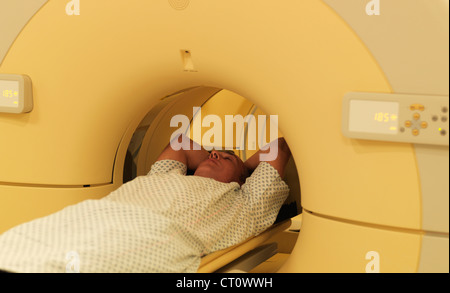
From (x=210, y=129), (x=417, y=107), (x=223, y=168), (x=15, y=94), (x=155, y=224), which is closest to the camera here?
(x=417, y=107)

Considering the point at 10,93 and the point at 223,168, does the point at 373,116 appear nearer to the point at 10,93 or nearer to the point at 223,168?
the point at 223,168

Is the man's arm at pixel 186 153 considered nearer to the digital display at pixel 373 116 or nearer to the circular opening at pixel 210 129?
the circular opening at pixel 210 129

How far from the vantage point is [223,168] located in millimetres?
1592

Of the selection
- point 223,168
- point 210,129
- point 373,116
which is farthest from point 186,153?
point 373,116

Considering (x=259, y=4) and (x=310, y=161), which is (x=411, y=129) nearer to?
(x=310, y=161)

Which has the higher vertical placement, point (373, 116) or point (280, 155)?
point (373, 116)

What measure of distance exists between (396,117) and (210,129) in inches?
38.6

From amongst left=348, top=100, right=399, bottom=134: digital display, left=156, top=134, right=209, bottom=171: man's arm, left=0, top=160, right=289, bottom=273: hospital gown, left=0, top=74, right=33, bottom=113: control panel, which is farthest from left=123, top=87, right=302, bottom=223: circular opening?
left=348, top=100, right=399, bottom=134: digital display

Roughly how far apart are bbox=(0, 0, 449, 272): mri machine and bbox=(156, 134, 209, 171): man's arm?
0.15 meters

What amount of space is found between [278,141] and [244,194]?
0.21m

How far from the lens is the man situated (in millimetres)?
988
